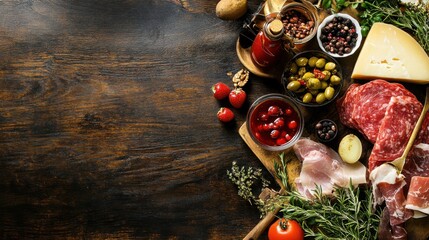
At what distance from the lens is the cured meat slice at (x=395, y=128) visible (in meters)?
2.26

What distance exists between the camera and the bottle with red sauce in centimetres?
220

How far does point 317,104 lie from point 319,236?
0.52 meters

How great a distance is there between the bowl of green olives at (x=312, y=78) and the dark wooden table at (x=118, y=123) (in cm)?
15

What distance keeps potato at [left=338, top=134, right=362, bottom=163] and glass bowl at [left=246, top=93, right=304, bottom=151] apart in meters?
0.18

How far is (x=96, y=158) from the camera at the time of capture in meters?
2.60

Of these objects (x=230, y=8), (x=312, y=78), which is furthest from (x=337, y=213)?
(x=230, y=8)

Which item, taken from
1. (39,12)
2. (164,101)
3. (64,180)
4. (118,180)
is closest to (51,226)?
(64,180)

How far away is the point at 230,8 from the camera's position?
2.39 metres

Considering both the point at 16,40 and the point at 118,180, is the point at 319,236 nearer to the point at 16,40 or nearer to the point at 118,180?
the point at 118,180

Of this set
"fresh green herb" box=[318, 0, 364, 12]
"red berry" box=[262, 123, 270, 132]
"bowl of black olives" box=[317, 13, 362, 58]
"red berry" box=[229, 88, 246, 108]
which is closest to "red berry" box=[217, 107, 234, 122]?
"red berry" box=[229, 88, 246, 108]

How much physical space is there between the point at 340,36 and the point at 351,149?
0.46 metres

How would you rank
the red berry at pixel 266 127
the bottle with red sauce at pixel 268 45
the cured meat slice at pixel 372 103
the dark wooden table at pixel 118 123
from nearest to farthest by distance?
1. the bottle with red sauce at pixel 268 45
2. the cured meat slice at pixel 372 103
3. the red berry at pixel 266 127
4. the dark wooden table at pixel 118 123

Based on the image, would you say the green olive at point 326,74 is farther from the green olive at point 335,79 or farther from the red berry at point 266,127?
the red berry at point 266,127

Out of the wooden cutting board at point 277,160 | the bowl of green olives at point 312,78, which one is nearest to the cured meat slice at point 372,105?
the bowl of green olives at point 312,78
